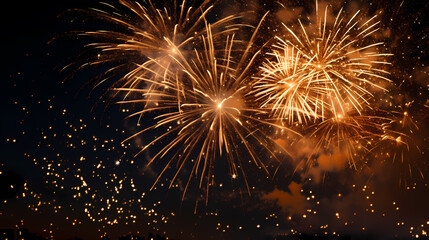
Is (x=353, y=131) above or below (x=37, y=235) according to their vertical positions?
above

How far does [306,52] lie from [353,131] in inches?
104

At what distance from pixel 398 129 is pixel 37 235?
12375mm

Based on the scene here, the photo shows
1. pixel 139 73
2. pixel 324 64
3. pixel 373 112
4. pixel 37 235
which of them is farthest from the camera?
pixel 37 235

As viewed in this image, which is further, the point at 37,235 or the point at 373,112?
the point at 37,235

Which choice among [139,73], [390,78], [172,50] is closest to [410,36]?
[390,78]

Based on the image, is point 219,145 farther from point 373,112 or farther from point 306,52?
point 373,112

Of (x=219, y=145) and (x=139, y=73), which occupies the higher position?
(x=139, y=73)

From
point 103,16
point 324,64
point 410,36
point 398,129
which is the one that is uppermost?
point 103,16

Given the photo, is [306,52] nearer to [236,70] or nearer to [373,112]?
[236,70]

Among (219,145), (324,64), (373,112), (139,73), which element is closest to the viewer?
(219,145)

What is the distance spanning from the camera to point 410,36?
7.00m

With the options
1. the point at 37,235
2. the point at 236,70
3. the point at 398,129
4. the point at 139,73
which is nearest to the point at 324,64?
the point at 236,70

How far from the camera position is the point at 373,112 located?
7977 mm

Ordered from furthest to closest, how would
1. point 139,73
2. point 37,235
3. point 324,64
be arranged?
point 37,235 < point 139,73 < point 324,64
